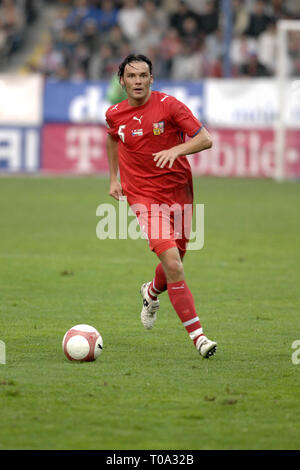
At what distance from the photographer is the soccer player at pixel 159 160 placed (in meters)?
6.93

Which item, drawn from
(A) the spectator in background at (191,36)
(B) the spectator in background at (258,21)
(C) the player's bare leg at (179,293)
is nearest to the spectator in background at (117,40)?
(A) the spectator in background at (191,36)

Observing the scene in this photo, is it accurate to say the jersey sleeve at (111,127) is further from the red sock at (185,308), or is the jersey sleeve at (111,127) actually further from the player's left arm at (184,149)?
the red sock at (185,308)

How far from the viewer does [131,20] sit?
28516mm

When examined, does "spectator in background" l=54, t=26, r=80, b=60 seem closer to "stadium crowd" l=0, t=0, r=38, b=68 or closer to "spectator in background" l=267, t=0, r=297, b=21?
"stadium crowd" l=0, t=0, r=38, b=68

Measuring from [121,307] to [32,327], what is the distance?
1315mm

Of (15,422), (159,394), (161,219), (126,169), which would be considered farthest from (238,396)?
(126,169)

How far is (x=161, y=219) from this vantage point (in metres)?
7.14

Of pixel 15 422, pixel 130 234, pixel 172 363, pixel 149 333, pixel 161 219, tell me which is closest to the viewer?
pixel 15 422

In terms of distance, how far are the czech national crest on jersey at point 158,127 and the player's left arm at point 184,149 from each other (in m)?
0.30

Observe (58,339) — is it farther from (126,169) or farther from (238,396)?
(238,396)

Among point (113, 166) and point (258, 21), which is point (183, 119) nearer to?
point (113, 166)

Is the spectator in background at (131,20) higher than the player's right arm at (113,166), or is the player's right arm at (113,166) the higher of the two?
the spectator in background at (131,20)

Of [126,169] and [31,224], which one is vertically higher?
[31,224]

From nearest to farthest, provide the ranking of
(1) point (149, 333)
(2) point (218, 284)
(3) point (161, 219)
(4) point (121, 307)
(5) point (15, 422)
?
(5) point (15, 422), (3) point (161, 219), (1) point (149, 333), (4) point (121, 307), (2) point (218, 284)
